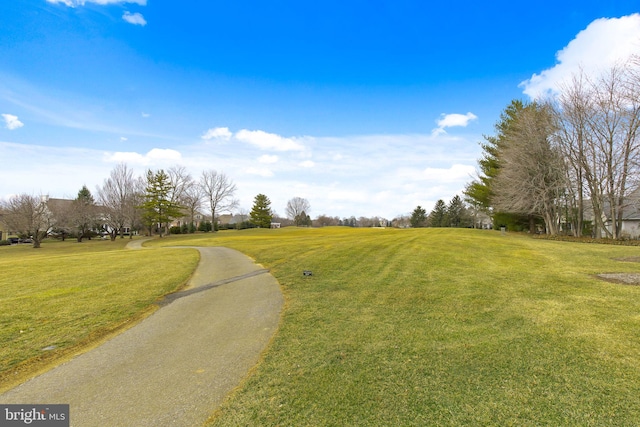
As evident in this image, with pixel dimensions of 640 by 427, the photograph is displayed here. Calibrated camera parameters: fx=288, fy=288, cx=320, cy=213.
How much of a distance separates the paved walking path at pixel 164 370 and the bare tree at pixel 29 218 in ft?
133

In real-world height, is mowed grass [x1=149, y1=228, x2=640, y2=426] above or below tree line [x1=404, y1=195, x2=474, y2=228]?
below

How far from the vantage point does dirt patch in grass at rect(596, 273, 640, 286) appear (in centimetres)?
716

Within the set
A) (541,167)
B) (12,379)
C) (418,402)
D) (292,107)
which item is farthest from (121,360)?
(541,167)

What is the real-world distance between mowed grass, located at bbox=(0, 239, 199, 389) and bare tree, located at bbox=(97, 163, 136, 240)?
103 feet

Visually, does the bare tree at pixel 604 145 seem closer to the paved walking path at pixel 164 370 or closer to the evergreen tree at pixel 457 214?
the paved walking path at pixel 164 370

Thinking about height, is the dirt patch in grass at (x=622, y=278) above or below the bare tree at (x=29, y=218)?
below

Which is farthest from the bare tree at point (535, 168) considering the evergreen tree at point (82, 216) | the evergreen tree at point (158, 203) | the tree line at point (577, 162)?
the evergreen tree at point (82, 216)

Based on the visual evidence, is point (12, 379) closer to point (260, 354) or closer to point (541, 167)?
point (260, 354)

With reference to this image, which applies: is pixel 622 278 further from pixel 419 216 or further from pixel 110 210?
pixel 419 216

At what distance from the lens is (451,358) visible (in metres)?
3.58

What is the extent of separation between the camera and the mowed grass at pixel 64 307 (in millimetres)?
4180

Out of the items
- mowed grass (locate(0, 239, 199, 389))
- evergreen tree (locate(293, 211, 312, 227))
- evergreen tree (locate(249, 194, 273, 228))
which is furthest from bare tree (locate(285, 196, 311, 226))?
mowed grass (locate(0, 239, 199, 389))

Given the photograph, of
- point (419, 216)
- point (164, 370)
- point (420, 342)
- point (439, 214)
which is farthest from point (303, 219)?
point (164, 370)

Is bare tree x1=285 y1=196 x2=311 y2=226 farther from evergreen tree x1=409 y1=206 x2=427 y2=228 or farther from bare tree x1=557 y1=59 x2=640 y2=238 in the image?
bare tree x1=557 y1=59 x2=640 y2=238
